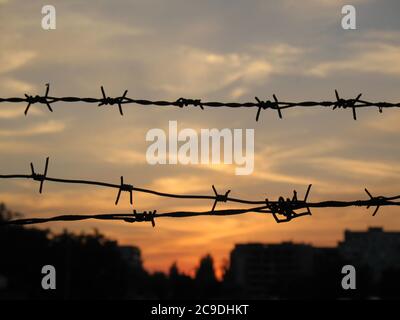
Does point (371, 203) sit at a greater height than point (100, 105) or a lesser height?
lesser

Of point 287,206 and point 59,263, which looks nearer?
point 287,206

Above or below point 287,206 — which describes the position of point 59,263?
above

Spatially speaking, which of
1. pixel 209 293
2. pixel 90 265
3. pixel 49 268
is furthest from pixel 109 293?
pixel 49 268

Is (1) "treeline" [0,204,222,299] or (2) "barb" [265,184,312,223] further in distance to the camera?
(1) "treeline" [0,204,222,299]

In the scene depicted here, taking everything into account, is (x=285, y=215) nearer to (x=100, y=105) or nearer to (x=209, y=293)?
(x=100, y=105)

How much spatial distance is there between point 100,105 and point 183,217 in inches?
40.0

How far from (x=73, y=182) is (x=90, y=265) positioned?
112577 mm

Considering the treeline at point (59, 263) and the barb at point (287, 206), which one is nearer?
the barb at point (287, 206)

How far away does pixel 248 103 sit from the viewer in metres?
5.62
